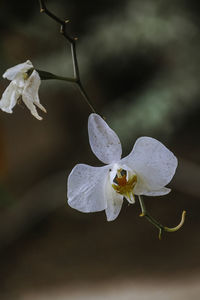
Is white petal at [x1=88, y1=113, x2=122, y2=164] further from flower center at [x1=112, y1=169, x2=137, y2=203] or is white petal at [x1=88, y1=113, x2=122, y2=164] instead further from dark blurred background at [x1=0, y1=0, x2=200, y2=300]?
dark blurred background at [x1=0, y1=0, x2=200, y2=300]

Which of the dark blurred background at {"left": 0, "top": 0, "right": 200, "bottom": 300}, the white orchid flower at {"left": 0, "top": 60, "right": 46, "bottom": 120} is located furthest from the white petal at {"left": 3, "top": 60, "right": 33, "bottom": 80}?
the dark blurred background at {"left": 0, "top": 0, "right": 200, "bottom": 300}

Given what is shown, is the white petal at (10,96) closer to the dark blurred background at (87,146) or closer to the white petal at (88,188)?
the white petal at (88,188)

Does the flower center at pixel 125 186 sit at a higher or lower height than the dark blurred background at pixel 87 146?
lower

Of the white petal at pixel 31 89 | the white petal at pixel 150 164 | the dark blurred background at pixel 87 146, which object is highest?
the dark blurred background at pixel 87 146

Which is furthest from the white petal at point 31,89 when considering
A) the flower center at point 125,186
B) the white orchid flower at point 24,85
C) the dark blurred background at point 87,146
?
the dark blurred background at point 87,146

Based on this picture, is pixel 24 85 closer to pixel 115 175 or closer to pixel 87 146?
pixel 115 175

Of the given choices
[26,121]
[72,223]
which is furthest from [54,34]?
[72,223]
